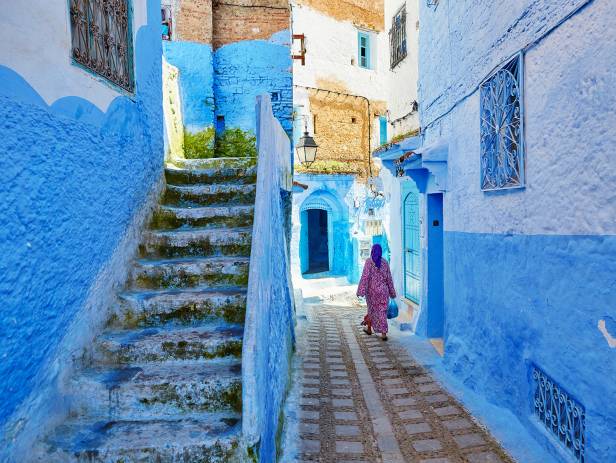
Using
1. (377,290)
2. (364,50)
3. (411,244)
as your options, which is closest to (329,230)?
(364,50)

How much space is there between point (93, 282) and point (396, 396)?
3.54m

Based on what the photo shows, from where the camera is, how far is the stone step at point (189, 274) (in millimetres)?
3773

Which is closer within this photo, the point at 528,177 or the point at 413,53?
the point at 528,177

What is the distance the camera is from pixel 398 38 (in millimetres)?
9828

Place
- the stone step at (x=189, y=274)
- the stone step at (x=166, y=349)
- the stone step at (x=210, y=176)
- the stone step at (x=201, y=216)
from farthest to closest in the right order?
the stone step at (x=210, y=176), the stone step at (x=201, y=216), the stone step at (x=189, y=274), the stone step at (x=166, y=349)

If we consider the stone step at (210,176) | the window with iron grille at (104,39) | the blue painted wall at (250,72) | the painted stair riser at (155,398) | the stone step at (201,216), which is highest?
the blue painted wall at (250,72)

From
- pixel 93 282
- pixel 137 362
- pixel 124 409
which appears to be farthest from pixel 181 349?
pixel 93 282

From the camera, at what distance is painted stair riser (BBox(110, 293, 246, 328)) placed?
3451 mm

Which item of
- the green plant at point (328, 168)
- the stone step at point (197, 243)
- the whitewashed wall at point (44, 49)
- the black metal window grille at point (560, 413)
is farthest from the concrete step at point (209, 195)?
the green plant at point (328, 168)

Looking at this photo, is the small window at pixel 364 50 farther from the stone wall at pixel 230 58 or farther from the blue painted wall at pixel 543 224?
the blue painted wall at pixel 543 224

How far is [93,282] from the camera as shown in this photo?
3.21 metres

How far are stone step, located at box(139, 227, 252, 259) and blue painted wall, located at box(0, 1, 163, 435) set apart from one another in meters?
0.39

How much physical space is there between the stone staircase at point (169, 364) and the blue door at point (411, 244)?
5.48 meters

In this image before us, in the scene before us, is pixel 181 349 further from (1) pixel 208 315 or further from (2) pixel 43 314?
(2) pixel 43 314
